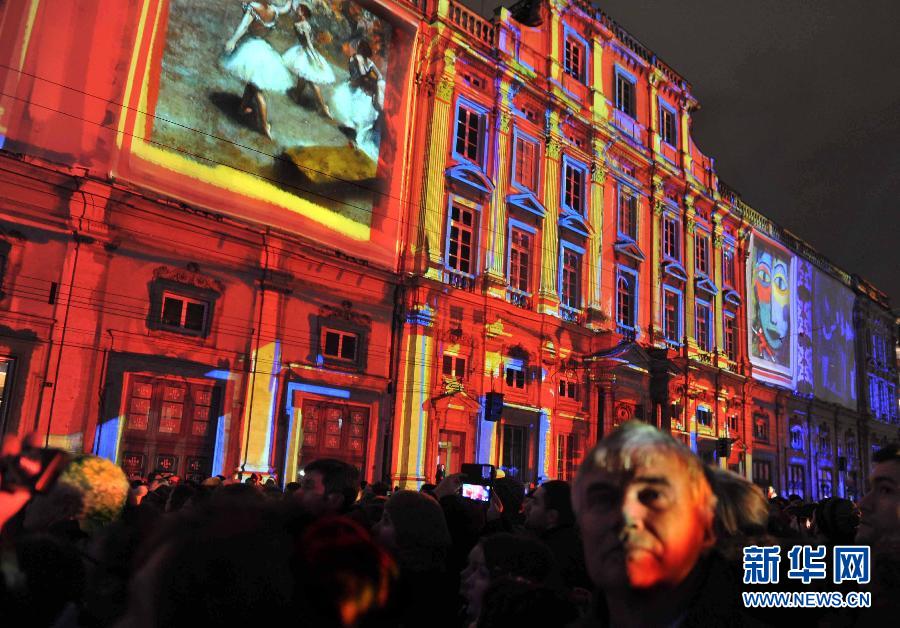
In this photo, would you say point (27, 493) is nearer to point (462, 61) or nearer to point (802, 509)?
point (802, 509)

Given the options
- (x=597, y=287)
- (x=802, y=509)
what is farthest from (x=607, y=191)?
(x=802, y=509)

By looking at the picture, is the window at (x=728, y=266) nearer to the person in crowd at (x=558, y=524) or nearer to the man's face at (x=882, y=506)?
the person in crowd at (x=558, y=524)

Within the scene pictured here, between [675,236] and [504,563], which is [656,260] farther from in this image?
[504,563]

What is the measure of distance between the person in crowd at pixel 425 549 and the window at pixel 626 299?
2206cm

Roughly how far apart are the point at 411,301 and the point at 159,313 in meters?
6.44

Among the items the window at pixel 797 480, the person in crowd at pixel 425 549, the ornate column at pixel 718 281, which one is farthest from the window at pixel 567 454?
the person in crowd at pixel 425 549

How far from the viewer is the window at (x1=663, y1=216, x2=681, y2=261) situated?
27.7 meters

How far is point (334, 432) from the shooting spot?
1697cm

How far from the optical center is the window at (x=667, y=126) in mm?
29000

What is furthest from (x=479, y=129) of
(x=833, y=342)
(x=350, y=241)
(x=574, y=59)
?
(x=833, y=342)

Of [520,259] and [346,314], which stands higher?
[520,259]

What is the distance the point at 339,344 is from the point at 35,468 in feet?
47.1

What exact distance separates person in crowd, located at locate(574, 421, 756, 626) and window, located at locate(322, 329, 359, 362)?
50.8ft

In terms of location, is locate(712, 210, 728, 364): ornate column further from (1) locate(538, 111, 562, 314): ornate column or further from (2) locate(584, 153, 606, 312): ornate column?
(1) locate(538, 111, 562, 314): ornate column
